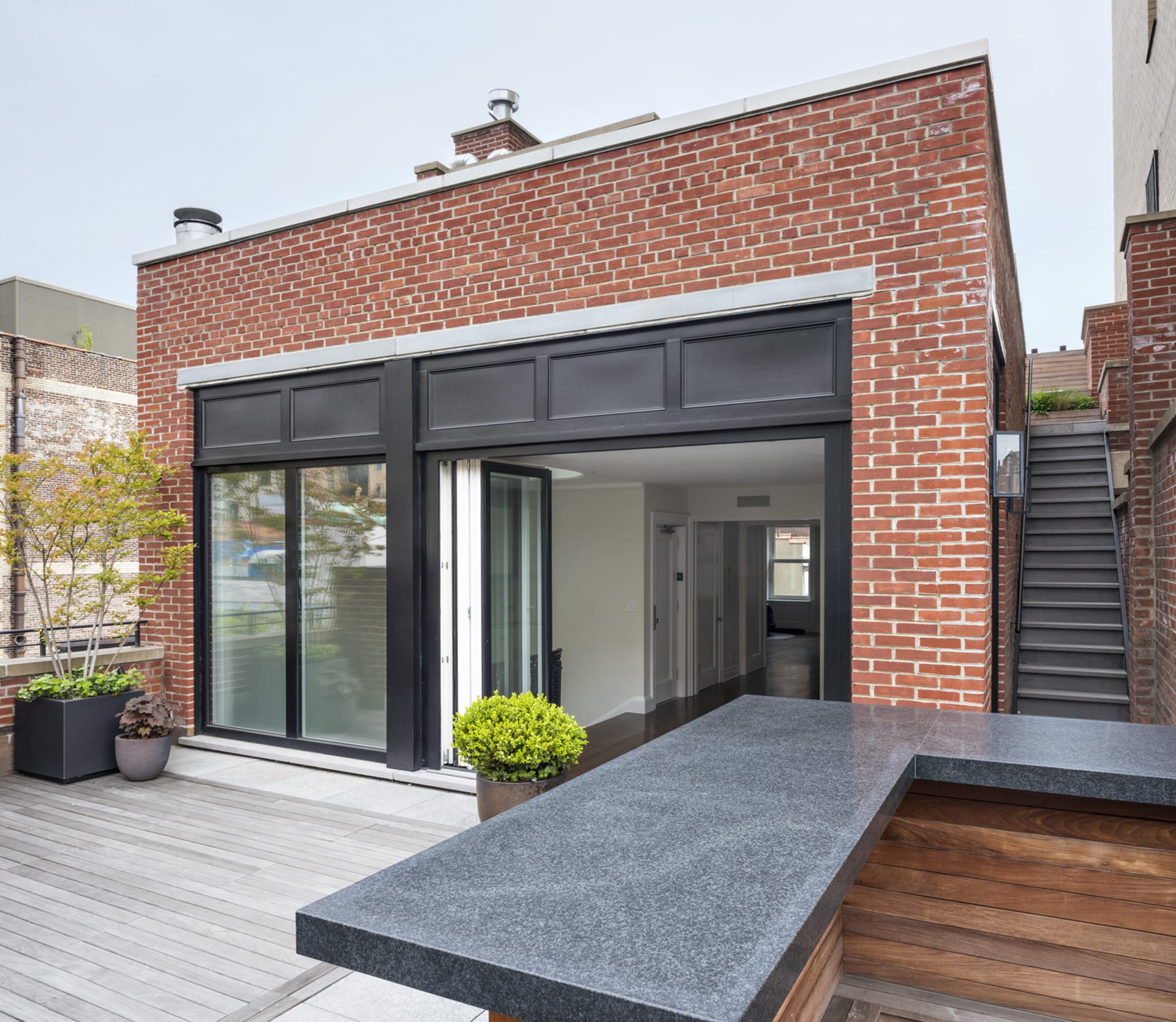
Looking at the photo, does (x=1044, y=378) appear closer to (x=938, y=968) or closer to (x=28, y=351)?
A: (x=938, y=968)

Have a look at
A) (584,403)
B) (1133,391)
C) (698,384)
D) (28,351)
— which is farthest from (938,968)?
(28,351)

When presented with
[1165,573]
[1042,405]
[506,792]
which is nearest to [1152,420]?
[1165,573]

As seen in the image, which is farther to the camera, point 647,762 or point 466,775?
point 466,775

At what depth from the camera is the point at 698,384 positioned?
16.2 feet

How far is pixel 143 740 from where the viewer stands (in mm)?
6047

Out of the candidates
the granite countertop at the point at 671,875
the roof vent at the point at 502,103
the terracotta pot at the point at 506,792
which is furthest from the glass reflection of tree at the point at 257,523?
the granite countertop at the point at 671,875

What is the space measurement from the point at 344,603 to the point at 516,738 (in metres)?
2.50

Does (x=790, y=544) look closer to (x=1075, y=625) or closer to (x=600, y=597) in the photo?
(x=600, y=597)

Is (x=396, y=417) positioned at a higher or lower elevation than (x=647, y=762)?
higher

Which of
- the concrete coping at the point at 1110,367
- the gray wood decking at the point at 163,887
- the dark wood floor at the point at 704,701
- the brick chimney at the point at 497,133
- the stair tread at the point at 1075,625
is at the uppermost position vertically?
the brick chimney at the point at 497,133

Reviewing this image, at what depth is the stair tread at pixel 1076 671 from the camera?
6.68 m

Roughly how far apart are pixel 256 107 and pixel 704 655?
54.9 feet

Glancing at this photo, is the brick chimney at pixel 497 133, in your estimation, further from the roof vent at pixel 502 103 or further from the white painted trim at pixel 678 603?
the white painted trim at pixel 678 603

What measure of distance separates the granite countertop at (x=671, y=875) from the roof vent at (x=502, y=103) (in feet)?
26.1
